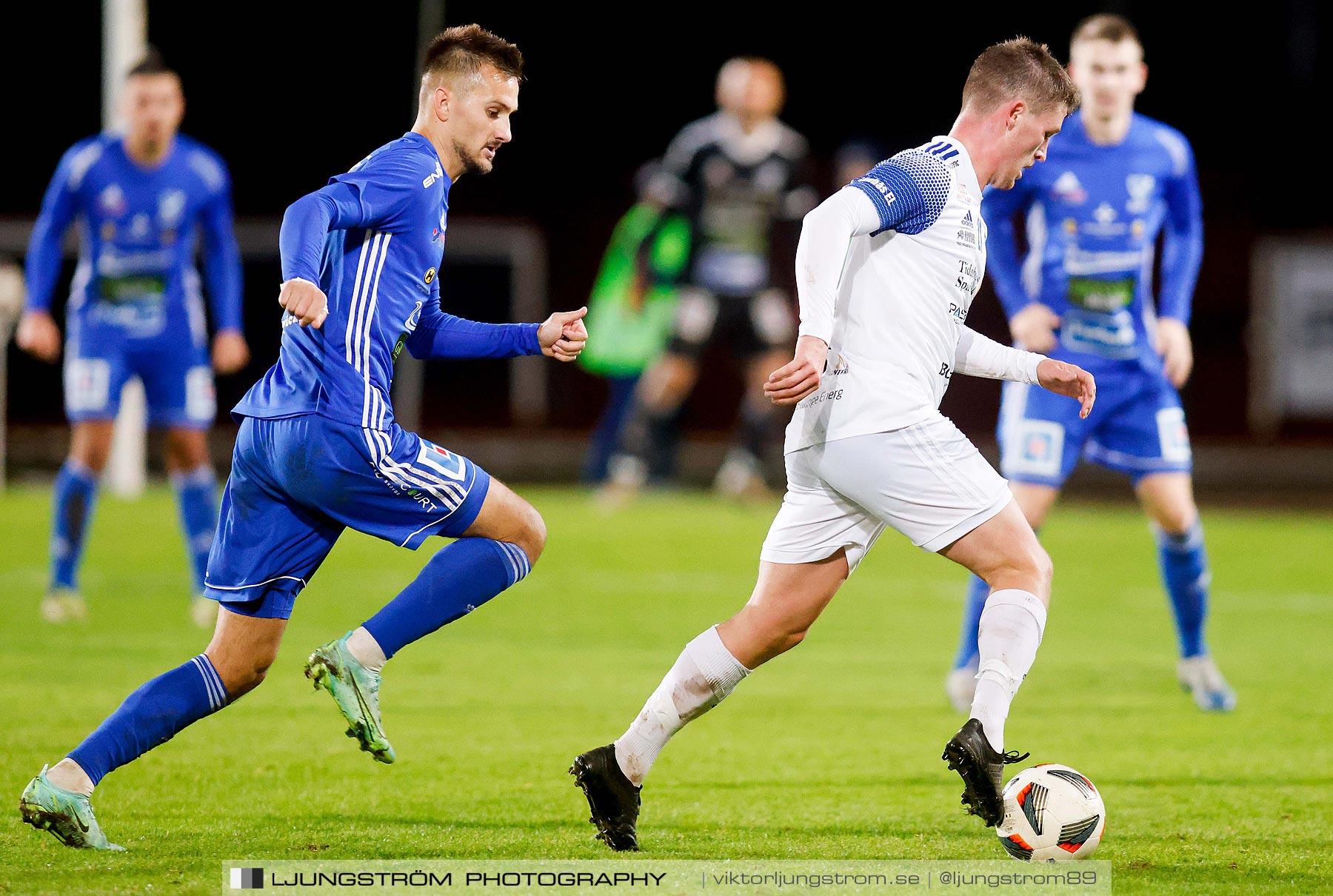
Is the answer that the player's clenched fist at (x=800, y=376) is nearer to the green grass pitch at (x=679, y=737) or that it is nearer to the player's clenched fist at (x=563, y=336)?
the player's clenched fist at (x=563, y=336)

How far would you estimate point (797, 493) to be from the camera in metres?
4.30

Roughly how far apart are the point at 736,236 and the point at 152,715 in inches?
379

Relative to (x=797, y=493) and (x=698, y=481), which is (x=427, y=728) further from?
(x=698, y=481)

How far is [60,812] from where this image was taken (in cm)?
392

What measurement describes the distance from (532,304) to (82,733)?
641 inches

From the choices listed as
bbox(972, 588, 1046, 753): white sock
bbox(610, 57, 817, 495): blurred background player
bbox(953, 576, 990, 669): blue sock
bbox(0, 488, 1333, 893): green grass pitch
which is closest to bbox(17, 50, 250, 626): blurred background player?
bbox(0, 488, 1333, 893): green grass pitch

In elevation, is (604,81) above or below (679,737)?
above

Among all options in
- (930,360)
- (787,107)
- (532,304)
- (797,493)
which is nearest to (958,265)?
(930,360)

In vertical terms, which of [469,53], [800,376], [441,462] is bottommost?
[441,462]

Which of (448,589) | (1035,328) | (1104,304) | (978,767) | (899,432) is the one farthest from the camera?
(1104,304)

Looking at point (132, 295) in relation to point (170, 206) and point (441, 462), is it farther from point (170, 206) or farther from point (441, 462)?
point (441, 462)

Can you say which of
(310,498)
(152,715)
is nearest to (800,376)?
(310,498)

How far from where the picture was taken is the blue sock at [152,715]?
404cm

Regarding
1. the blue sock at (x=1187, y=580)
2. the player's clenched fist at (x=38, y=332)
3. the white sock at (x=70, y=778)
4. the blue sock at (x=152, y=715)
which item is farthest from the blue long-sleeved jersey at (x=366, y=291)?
the player's clenched fist at (x=38, y=332)
